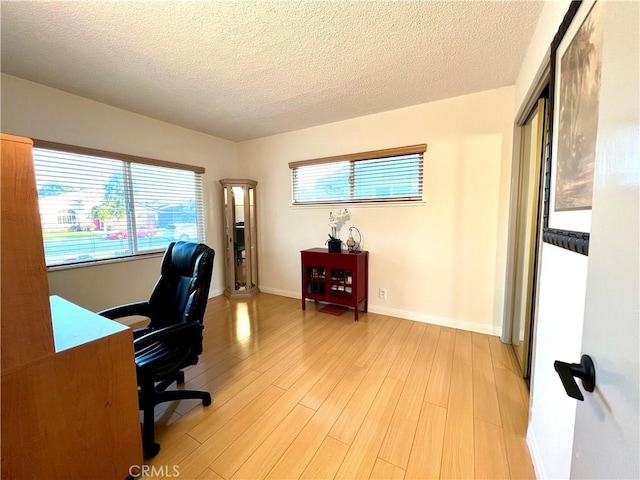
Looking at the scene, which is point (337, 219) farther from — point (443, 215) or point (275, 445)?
point (275, 445)

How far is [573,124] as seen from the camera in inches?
37.5

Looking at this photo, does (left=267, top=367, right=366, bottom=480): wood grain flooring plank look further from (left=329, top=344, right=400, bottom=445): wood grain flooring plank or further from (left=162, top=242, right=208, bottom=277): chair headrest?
(left=162, top=242, right=208, bottom=277): chair headrest

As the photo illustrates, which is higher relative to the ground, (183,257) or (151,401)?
(183,257)

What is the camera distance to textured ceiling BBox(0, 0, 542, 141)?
1.49m

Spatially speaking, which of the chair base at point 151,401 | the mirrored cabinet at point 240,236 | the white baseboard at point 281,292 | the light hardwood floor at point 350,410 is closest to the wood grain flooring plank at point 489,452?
the light hardwood floor at point 350,410

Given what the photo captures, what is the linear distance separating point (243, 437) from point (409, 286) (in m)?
2.23

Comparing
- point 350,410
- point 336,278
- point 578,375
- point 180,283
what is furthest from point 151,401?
point 336,278

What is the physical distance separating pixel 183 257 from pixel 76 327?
0.70m

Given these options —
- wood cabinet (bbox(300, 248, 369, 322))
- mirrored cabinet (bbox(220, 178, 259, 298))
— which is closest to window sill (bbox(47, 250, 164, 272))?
mirrored cabinet (bbox(220, 178, 259, 298))

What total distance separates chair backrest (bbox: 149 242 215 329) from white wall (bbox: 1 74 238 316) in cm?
139

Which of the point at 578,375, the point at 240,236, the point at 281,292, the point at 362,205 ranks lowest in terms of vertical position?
the point at 281,292

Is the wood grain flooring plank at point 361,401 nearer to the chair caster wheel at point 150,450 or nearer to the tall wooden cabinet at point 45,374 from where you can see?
the chair caster wheel at point 150,450

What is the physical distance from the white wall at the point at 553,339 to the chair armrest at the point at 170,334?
178 centimetres

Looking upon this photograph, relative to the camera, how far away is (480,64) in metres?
2.03
